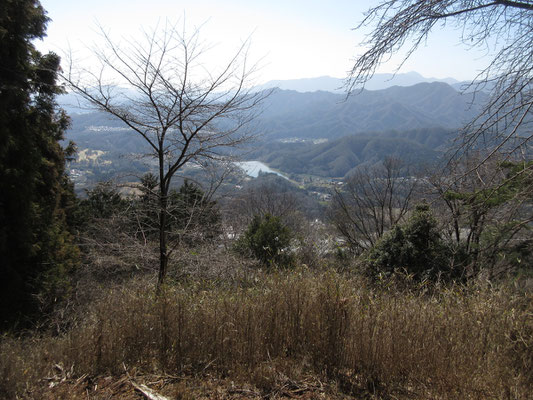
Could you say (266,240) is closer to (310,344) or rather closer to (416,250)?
(416,250)

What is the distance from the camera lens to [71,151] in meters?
12.4

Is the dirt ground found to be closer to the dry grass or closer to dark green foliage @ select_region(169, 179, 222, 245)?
the dry grass

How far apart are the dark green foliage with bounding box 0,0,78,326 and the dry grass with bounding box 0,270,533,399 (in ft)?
22.7

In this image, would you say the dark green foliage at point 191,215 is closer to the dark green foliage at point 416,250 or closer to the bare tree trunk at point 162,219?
the bare tree trunk at point 162,219

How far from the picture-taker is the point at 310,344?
2.31 meters

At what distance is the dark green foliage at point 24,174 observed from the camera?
773 centimetres

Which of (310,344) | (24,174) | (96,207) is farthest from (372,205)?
(310,344)

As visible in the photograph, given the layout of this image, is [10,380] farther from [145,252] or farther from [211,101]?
[211,101]

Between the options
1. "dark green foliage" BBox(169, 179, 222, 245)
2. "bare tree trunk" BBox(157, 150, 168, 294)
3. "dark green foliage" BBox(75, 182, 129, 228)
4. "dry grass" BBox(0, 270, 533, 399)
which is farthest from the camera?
"dark green foliage" BBox(75, 182, 129, 228)

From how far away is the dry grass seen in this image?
2012mm

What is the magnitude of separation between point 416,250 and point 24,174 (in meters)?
10.2

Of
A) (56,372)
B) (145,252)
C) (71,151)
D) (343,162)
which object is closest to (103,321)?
(56,372)

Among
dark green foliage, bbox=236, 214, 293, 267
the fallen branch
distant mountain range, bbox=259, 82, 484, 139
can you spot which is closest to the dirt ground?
the fallen branch

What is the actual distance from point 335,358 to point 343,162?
9635 cm
